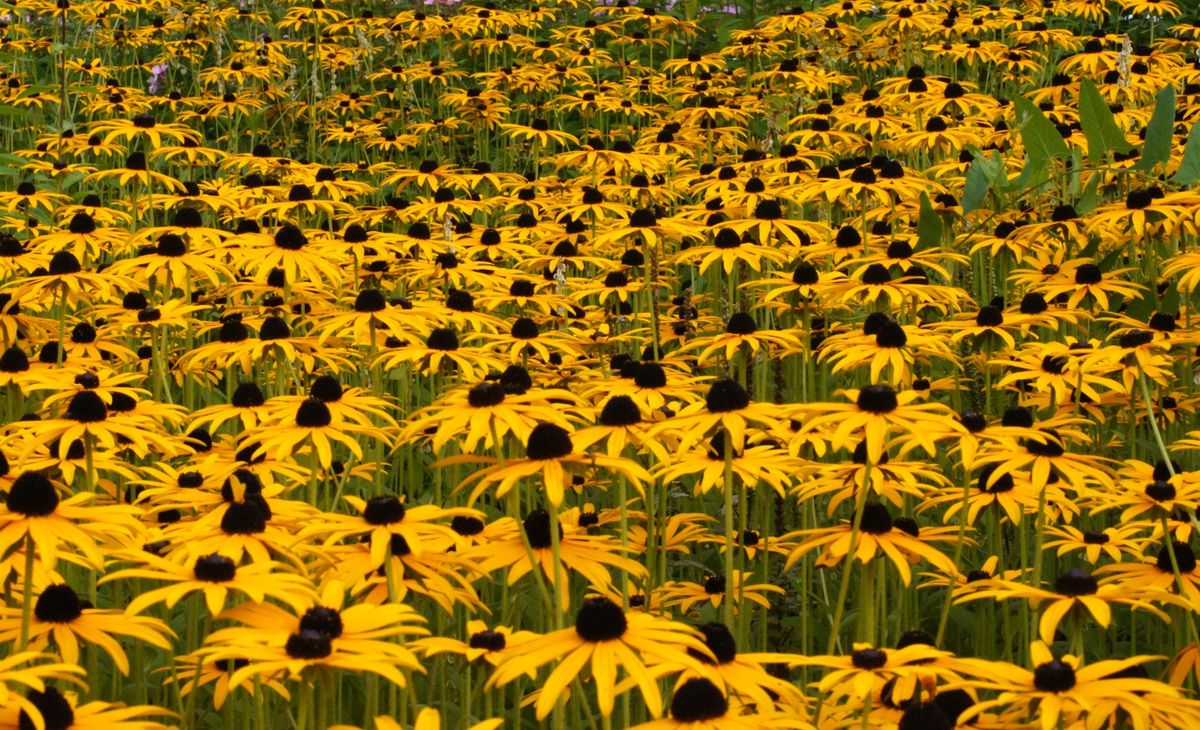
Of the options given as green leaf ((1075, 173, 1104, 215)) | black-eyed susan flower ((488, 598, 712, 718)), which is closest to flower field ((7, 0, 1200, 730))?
black-eyed susan flower ((488, 598, 712, 718))

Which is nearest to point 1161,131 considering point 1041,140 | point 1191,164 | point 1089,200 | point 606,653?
point 1191,164

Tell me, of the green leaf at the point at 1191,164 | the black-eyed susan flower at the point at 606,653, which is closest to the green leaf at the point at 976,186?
the green leaf at the point at 1191,164

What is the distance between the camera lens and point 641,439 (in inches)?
115

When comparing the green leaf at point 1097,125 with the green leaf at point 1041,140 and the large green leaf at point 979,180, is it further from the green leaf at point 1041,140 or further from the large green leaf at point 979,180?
the large green leaf at point 979,180

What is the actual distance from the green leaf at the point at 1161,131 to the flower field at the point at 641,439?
1.6 inches

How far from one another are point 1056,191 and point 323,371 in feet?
10.1

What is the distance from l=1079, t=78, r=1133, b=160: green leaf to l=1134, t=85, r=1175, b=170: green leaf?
73 mm

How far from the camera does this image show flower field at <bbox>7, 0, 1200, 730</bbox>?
93.1 inches

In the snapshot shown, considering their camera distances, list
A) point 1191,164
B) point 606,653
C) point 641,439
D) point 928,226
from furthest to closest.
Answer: point 928,226, point 1191,164, point 641,439, point 606,653

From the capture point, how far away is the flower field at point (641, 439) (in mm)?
2365

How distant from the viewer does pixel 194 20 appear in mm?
9922

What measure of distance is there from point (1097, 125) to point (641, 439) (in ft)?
8.05

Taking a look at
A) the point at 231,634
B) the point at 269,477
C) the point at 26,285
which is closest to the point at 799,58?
the point at 26,285

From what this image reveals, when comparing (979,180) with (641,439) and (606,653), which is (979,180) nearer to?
(641,439)
